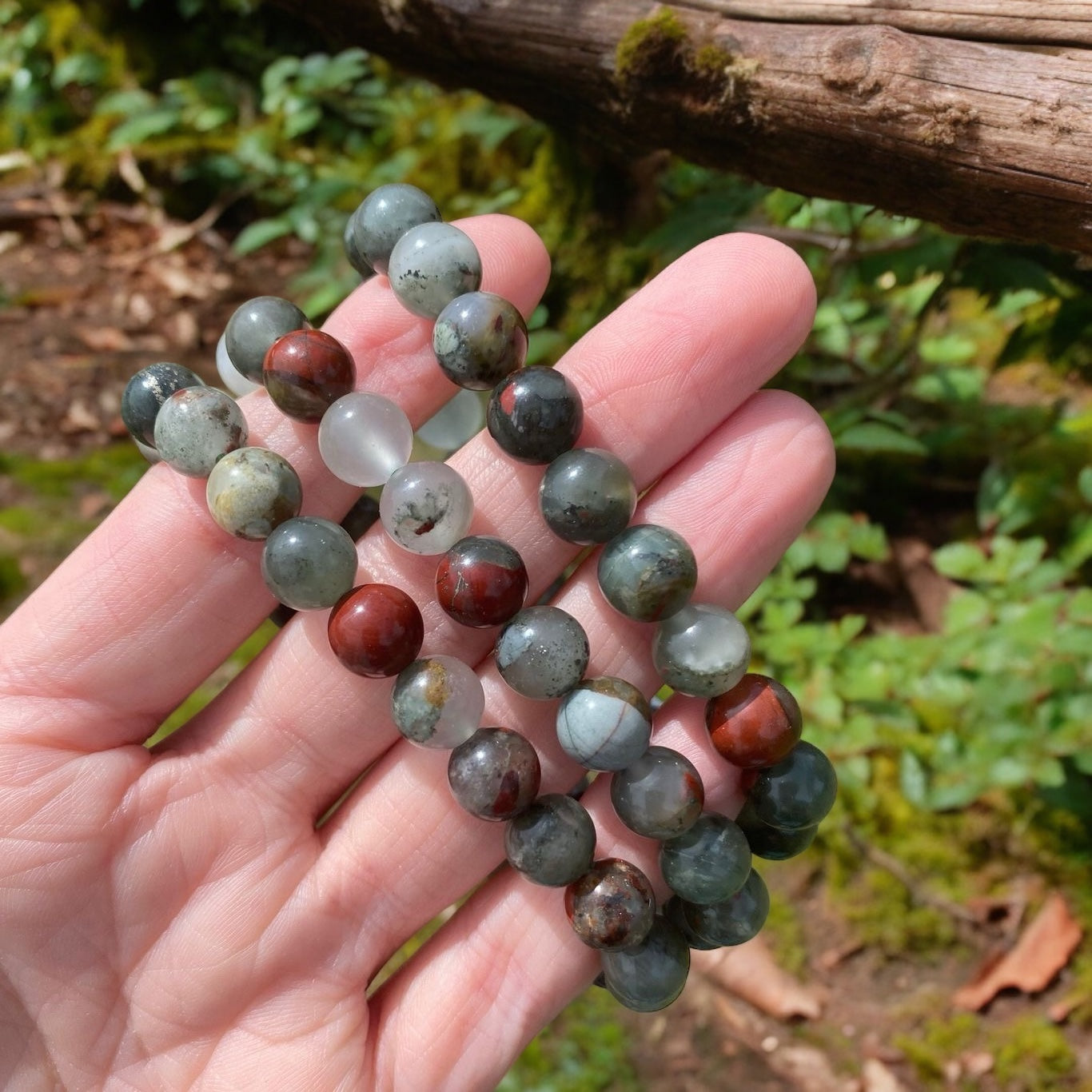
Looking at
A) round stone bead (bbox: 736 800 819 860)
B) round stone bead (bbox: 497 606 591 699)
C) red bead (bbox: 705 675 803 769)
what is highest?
round stone bead (bbox: 497 606 591 699)

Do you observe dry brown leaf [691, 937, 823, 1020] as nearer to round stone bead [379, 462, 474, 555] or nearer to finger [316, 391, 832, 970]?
finger [316, 391, 832, 970]

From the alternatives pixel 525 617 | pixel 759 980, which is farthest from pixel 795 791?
pixel 759 980

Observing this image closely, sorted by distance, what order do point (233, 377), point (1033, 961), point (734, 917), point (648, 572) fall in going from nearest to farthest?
point (648, 572) → point (734, 917) → point (233, 377) → point (1033, 961)

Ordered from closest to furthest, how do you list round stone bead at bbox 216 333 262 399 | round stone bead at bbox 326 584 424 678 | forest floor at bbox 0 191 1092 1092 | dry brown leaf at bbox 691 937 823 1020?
round stone bead at bbox 326 584 424 678
round stone bead at bbox 216 333 262 399
forest floor at bbox 0 191 1092 1092
dry brown leaf at bbox 691 937 823 1020

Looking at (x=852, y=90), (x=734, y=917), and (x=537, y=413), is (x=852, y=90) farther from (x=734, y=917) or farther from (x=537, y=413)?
(x=734, y=917)

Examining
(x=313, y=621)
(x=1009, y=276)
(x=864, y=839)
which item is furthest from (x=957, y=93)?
(x=864, y=839)

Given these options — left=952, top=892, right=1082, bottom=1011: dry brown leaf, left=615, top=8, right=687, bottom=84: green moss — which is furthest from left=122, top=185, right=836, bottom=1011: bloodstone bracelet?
left=952, top=892, right=1082, bottom=1011: dry brown leaf

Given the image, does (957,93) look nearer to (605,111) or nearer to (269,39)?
(605,111)
